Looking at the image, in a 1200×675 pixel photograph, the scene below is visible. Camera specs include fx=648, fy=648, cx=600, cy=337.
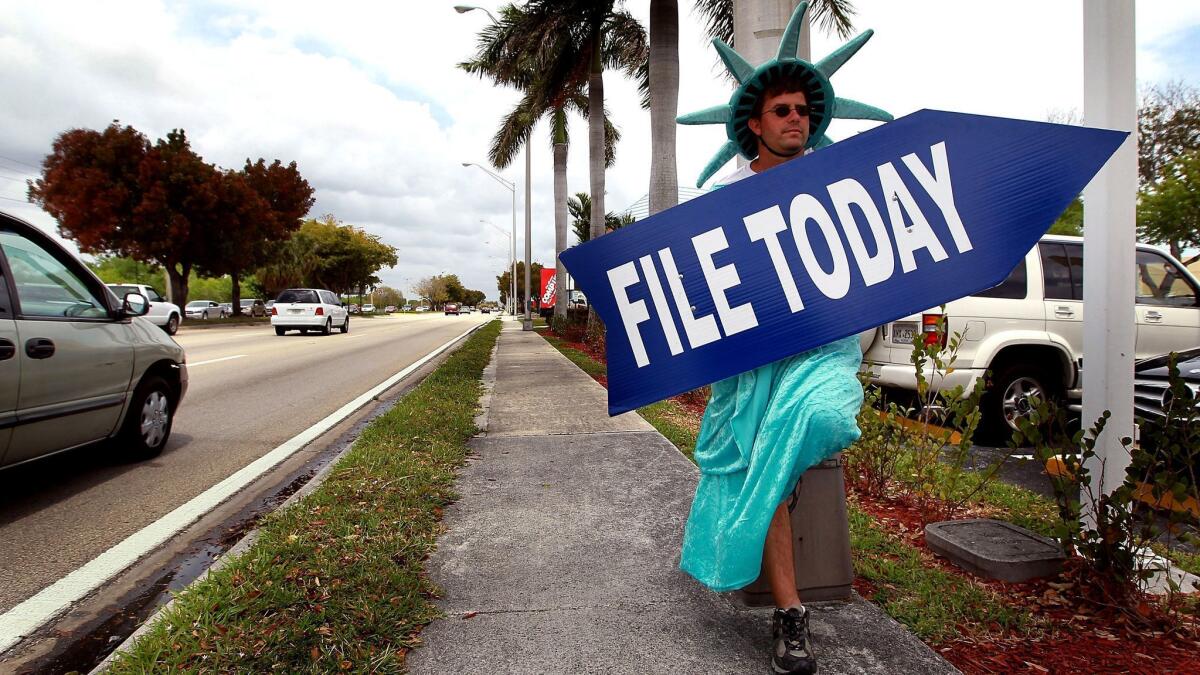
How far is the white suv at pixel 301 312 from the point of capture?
22.5 metres

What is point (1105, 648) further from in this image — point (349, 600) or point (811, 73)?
point (349, 600)

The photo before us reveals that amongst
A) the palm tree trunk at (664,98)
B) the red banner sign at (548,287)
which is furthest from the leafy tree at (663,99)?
the red banner sign at (548,287)

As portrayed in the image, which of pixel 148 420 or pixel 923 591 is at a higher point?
pixel 148 420

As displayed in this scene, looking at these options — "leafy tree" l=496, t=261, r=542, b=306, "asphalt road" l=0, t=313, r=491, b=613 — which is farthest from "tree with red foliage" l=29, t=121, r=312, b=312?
"leafy tree" l=496, t=261, r=542, b=306

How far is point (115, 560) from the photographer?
3148mm

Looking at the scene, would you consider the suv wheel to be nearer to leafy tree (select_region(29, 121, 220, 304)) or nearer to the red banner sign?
the red banner sign

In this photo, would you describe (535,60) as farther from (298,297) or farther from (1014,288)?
(1014,288)

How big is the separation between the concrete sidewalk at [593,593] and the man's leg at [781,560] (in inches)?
9.9

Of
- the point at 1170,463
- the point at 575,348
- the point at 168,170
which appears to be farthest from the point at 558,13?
the point at 168,170

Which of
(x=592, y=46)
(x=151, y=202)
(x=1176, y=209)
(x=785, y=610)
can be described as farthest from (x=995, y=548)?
(x=151, y=202)

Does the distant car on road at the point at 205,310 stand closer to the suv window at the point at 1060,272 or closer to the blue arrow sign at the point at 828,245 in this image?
the suv window at the point at 1060,272

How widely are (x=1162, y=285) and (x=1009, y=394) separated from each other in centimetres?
194

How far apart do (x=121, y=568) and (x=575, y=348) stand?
42.8 ft

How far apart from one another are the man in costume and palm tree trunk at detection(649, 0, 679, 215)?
26.0ft
